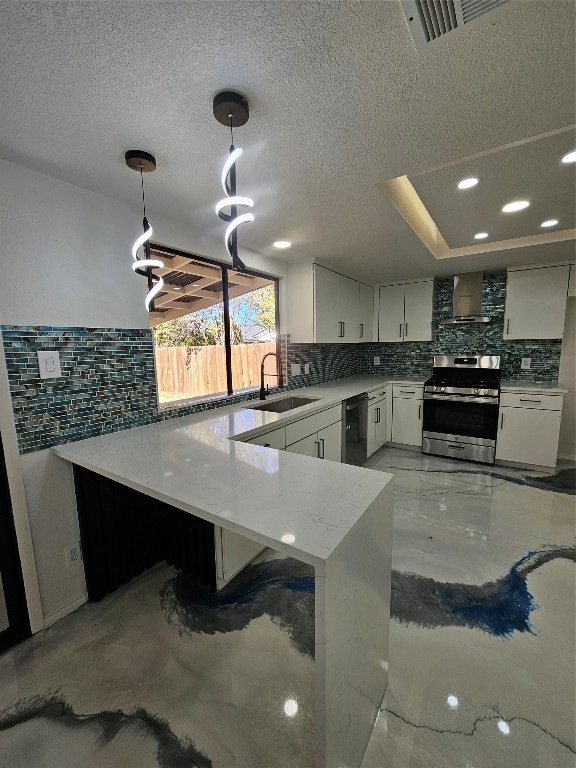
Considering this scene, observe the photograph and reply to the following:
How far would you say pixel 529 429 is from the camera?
3334 millimetres

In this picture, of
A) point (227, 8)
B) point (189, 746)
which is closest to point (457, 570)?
point (189, 746)

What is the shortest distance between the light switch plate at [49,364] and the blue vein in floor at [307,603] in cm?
134

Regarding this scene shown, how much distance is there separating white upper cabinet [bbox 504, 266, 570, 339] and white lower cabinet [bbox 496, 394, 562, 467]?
77 cm

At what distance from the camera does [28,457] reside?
151 cm

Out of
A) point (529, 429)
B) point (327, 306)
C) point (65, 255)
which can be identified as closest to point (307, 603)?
point (65, 255)

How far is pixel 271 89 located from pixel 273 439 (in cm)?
174

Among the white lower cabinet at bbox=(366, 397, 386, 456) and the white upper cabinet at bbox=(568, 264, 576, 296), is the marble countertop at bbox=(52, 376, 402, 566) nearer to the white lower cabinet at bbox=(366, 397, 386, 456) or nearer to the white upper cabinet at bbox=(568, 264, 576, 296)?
the white lower cabinet at bbox=(366, 397, 386, 456)

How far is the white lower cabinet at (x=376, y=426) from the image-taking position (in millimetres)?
3633

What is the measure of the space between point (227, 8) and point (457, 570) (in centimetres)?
265

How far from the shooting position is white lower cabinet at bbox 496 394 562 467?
3242mm

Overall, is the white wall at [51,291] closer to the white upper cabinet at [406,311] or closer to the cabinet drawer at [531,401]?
the white upper cabinet at [406,311]

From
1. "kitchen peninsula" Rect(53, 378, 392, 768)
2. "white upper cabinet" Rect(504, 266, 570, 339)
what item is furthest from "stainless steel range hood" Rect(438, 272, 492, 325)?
"kitchen peninsula" Rect(53, 378, 392, 768)

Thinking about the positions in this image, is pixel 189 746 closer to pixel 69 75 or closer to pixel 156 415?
pixel 156 415

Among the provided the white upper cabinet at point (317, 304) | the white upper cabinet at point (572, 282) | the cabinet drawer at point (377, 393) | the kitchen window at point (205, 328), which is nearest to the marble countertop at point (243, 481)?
the kitchen window at point (205, 328)
